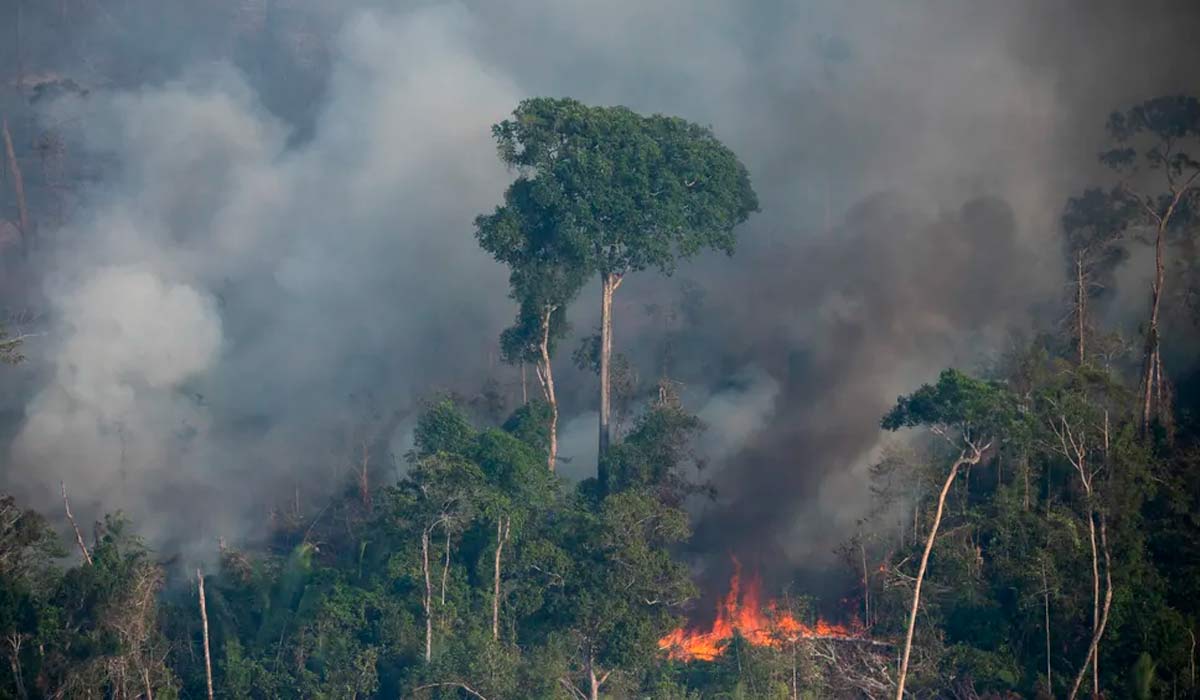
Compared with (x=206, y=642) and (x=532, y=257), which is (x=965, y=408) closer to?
(x=532, y=257)

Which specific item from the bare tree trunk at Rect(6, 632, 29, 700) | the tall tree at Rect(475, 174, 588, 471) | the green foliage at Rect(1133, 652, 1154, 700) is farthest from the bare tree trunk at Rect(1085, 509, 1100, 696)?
the bare tree trunk at Rect(6, 632, 29, 700)

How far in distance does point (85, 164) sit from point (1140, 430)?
5456 cm

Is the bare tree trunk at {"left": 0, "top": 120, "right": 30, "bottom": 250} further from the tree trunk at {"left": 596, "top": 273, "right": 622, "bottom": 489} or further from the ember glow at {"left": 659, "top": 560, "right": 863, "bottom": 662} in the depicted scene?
the ember glow at {"left": 659, "top": 560, "right": 863, "bottom": 662}

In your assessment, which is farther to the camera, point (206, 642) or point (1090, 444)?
point (1090, 444)

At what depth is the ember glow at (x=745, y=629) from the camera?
1650 inches

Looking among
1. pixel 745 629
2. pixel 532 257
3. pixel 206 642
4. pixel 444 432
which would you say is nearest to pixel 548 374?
pixel 532 257

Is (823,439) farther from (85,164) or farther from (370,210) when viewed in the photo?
(85,164)

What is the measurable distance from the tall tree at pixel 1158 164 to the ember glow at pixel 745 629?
13309 mm

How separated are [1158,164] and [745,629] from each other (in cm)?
2142

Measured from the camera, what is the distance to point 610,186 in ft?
156

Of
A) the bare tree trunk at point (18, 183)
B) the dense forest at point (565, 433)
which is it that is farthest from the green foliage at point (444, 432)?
the bare tree trunk at point (18, 183)

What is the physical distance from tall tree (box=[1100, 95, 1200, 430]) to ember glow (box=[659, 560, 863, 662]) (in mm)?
13309

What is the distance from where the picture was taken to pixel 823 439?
49688mm

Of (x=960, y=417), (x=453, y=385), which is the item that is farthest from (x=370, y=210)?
(x=960, y=417)
